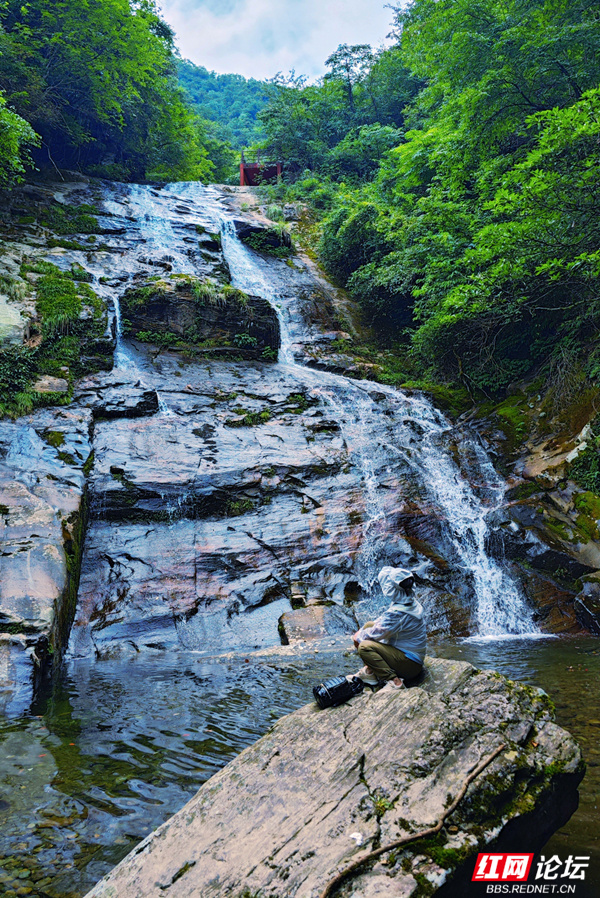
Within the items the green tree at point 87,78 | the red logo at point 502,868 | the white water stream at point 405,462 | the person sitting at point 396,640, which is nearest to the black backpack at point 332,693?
the person sitting at point 396,640

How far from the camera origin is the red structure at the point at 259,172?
29312 mm

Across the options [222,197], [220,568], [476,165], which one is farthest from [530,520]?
[222,197]

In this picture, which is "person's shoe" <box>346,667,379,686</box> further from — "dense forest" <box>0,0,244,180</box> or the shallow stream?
"dense forest" <box>0,0,244,180</box>

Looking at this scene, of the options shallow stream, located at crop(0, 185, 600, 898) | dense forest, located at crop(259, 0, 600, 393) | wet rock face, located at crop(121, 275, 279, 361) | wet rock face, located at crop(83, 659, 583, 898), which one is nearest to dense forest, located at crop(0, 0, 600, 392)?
dense forest, located at crop(259, 0, 600, 393)

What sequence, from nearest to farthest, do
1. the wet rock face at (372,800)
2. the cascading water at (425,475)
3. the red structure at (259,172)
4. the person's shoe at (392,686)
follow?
the wet rock face at (372,800) < the person's shoe at (392,686) < the cascading water at (425,475) < the red structure at (259,172)

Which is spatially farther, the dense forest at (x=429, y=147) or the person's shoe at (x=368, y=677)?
the dense forest at (x=429, y=147)

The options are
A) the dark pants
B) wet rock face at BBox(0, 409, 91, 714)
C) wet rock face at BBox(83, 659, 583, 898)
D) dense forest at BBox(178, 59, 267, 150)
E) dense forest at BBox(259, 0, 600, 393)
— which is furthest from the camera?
dense forest at BBox(178, 59, 267, 150)

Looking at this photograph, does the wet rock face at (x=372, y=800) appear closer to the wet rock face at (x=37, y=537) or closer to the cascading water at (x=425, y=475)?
the wet rock face at (x=37, y=537)

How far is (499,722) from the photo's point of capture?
3172 mm

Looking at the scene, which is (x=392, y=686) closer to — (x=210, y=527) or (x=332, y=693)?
(x=332, y=693)

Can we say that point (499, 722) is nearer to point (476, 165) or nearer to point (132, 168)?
point (476, 165)

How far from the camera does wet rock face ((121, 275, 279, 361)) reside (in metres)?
15.3

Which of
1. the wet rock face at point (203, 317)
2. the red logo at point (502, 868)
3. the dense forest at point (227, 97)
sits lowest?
the red logo at point (502, 868)

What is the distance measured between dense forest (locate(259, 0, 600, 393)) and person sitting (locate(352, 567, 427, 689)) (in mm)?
8417
